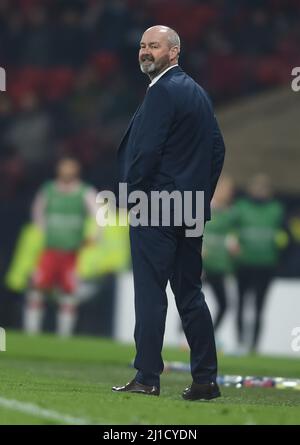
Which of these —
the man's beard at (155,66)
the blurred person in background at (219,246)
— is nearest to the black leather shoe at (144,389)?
the man's beard at (155,66)

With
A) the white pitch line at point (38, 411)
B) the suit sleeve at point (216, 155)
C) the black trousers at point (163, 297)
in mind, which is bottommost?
the white pitch line at point (38, 411)

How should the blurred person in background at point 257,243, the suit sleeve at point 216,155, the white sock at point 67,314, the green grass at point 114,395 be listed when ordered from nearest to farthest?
the green grass at point 114,395, the suit sleeve at point 216,155, the blurred person in background at point 257,243, the white sock at point 67,314

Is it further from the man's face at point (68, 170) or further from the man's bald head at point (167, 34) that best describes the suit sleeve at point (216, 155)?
the man's face at point (68, 170)

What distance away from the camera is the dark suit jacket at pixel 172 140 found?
27.6ft

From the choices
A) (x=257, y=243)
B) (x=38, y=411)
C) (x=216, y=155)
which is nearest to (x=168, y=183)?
(x=216, y=155)

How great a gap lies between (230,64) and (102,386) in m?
13.4

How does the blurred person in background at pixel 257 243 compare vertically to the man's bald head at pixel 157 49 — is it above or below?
below

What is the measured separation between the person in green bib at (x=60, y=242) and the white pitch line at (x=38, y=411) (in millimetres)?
10249

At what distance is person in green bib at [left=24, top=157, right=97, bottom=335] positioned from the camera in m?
18.1

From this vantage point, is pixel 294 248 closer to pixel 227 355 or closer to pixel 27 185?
pixel 227 355

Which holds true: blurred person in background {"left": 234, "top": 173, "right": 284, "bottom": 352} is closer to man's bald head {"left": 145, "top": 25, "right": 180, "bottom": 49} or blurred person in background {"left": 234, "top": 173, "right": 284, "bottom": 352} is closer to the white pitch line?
man's bald head {"left": 145, "top": 25, "right": 180, "bottom": 49}

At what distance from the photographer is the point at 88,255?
18266mm

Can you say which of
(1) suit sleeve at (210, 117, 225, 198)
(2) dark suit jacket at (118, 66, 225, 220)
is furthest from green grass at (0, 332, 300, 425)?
(1) suit sleeve at (210, 117, 225, 198)
